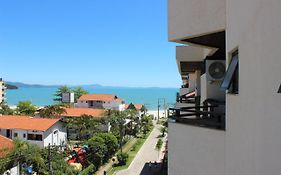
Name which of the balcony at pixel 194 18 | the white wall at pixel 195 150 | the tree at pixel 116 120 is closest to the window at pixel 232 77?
the white wall at pixel 195 150

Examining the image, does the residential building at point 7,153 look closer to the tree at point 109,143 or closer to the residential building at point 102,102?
the tree at point 109,143

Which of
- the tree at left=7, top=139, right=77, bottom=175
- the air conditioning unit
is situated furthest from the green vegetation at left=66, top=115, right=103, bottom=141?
the air conditioning unit

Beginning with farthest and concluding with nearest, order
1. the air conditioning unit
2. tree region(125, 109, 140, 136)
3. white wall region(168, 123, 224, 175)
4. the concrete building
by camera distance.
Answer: tree region(125, 109, 140, 136) < the air conditioning unit < white wall region(168, 123, 224, 175) < the concrete building

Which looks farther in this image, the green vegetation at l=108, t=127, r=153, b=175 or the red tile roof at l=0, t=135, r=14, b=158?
the green vegetation at l=108, t=127, r=153, b=175

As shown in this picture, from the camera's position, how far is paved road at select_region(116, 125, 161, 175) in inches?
1153

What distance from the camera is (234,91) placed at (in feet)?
14.6

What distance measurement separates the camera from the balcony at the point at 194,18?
18.3 feet

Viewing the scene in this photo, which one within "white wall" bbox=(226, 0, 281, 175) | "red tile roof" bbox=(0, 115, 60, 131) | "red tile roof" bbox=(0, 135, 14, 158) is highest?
"white wall" bbox=(226, 0, 281, 175)

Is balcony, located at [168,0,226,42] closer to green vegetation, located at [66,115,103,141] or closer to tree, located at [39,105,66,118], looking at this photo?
green vegetation, located at [66,115,103,141]

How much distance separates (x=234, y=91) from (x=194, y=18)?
2.09 m

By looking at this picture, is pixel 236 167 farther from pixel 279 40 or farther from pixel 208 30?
pixel 208 30

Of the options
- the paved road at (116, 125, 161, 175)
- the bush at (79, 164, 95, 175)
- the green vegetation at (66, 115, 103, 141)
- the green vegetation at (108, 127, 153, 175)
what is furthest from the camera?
the green vegetation at (66, 115, 103, 141)

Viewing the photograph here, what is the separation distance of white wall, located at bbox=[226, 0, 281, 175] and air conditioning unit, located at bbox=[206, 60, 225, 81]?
12.3ft

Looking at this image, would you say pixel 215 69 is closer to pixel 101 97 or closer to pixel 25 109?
pixel 25 109
